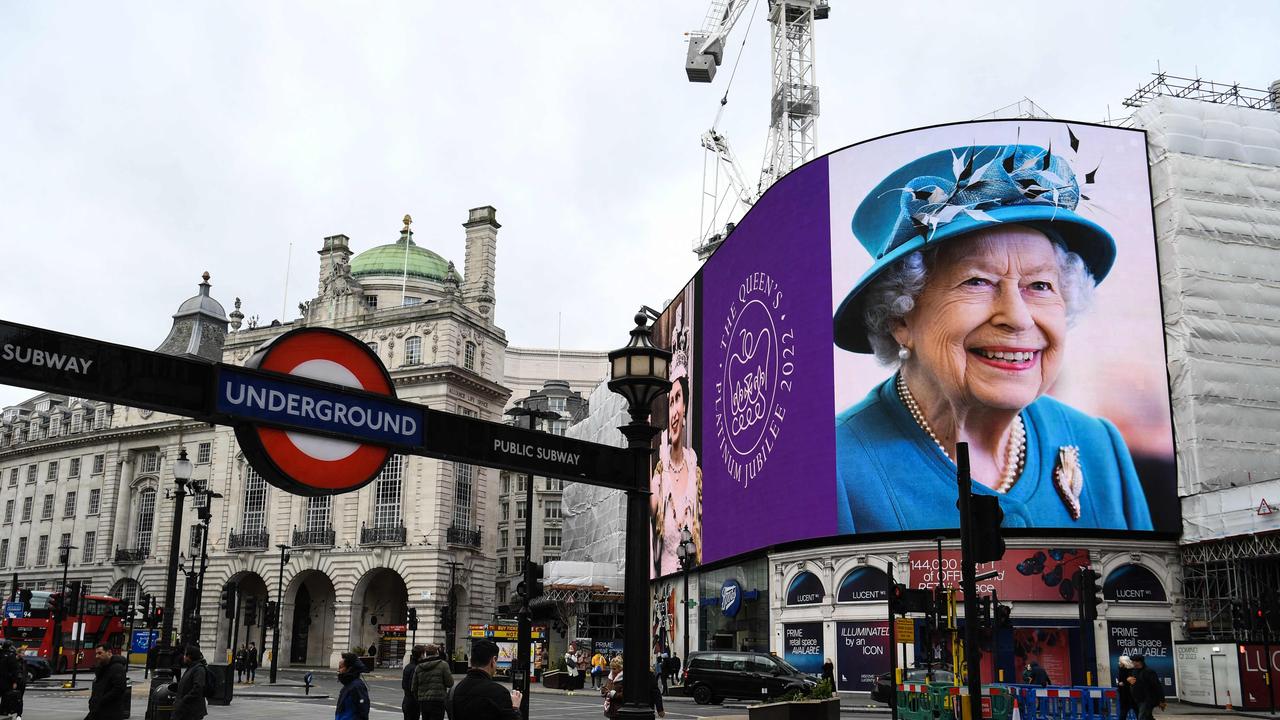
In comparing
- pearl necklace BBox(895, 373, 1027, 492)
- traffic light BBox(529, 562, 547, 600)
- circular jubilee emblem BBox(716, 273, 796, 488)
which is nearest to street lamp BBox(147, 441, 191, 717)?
traffic light BBox(529, 562, 547, 600)

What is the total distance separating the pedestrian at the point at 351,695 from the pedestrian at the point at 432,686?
7.75 feet

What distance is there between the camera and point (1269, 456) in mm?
41156

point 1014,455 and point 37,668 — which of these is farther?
point 37,668

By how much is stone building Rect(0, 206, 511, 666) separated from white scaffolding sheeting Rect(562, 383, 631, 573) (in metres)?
6.99

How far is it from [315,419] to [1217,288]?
43128 mm

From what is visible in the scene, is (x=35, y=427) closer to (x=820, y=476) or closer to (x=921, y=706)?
(x=820, y=476)

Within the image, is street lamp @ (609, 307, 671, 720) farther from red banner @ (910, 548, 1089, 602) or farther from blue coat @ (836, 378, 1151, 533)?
blue coat @ (836, 378, 1151, 533)

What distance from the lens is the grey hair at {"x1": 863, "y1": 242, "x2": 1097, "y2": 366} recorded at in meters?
41.1

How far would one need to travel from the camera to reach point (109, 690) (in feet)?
41.7

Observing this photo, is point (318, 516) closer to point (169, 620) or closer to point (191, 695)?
point (169, 620)

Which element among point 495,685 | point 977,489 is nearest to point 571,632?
point 977,489

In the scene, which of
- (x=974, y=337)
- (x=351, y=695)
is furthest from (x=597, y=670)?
(x=351, y=695)

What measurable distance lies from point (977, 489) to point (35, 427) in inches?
3439

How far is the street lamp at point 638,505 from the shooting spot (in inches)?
363
